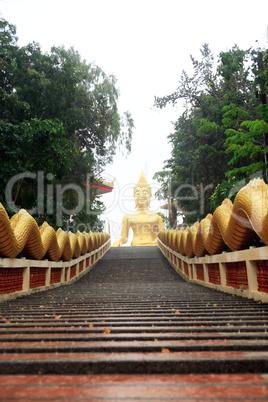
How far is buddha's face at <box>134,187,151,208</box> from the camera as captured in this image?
22.2 metres

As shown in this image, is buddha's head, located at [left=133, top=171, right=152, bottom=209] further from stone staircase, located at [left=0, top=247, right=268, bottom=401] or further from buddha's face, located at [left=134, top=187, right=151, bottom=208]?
stone staircase, located at [left=0, top=247, right=268, bottom=401]

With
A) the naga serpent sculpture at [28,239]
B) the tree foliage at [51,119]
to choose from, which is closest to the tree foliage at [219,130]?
the tree foliage at [51,119]

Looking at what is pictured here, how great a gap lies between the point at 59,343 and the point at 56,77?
1099 centimetres

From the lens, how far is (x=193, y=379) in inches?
60.7

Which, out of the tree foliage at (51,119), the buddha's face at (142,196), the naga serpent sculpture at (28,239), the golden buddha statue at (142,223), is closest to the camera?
the naga serpent sculpture at (28,239)

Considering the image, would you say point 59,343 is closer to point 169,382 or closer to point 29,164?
point 169,382

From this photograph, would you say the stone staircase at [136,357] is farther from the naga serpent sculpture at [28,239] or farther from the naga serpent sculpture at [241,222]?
the naga serpent sculpture at [28,239]

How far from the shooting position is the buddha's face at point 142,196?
2216cm

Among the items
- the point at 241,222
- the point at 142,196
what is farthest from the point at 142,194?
the point at 241,222

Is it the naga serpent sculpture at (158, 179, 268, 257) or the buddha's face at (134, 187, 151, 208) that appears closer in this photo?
the naga serpent sculpture at (158, 179, 268, 257)

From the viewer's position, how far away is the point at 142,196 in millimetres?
22188

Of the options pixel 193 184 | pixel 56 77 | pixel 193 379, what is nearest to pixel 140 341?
pixel 193 379

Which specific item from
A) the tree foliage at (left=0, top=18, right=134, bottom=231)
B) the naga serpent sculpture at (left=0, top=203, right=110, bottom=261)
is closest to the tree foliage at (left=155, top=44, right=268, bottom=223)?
the tree foliage at (left=0, top=18, right=134, bottom=231)

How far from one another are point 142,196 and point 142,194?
6.3 inches
